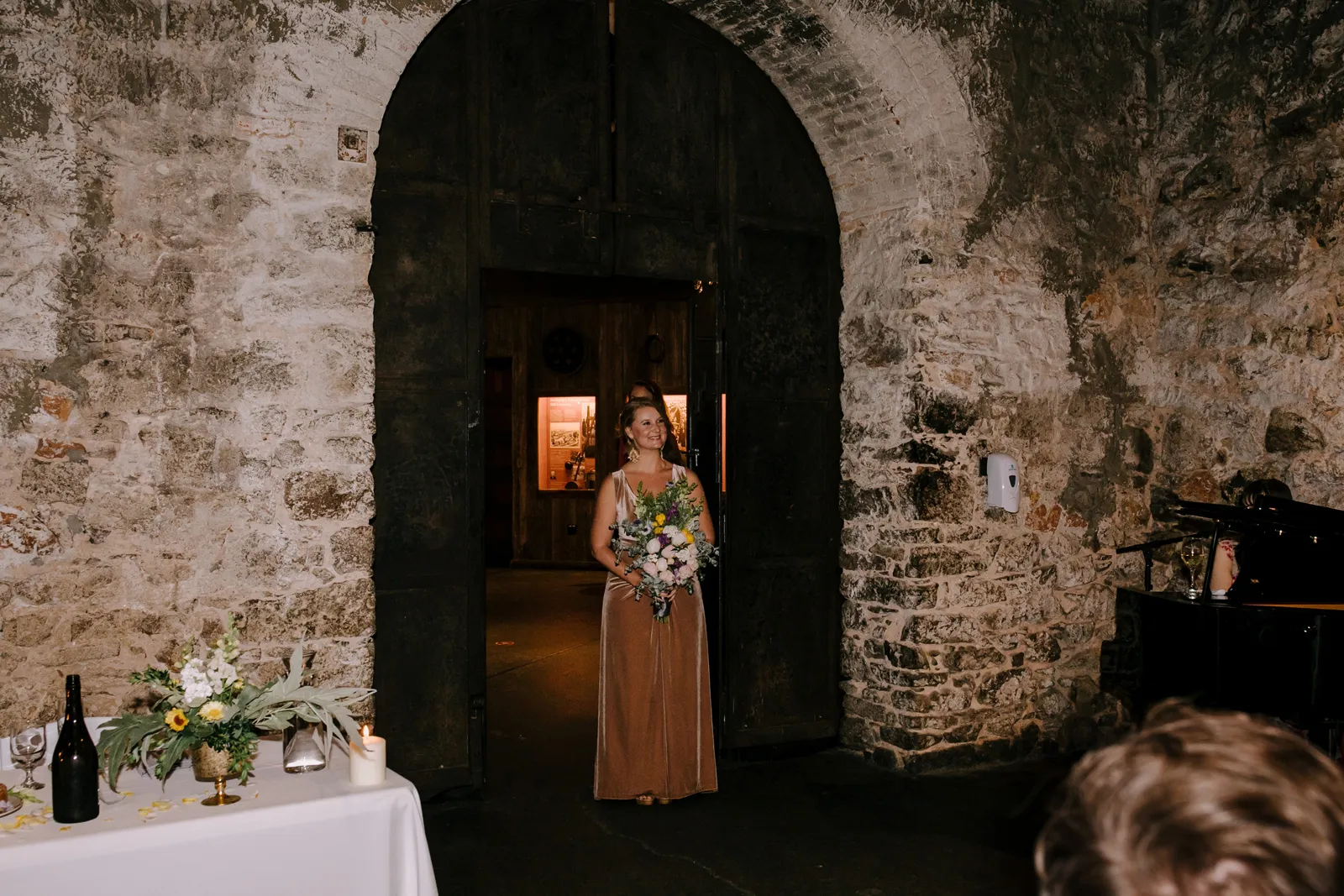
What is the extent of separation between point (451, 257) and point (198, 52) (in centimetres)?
140

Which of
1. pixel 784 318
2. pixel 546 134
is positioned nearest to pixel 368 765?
pixel 546 134

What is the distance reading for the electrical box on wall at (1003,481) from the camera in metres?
5.99

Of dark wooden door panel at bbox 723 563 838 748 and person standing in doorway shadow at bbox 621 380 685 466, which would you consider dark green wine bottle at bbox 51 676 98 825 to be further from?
dark wooden door panel at bbox 723 563 838 748

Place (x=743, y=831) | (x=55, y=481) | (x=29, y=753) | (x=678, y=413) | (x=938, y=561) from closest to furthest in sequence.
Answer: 1. (x=29, y=753)
2. (x=55, y=481)
3. (x=743, y=831)
4. (x=938, y=561)
5. (x=678, y=413)

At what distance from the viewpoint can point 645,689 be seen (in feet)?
16.9

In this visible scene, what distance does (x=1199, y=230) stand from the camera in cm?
643

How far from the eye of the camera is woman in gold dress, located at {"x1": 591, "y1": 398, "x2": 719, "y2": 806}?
5.15m

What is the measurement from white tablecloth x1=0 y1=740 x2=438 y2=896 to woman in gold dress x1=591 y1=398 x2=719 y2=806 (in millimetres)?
2315

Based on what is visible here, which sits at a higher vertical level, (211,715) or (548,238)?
(548,238)

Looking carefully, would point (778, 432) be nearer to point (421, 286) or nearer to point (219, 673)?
point (421, 286)

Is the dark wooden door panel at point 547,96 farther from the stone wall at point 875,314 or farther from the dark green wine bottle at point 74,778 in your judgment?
the dark green wine bottle at point 74,778

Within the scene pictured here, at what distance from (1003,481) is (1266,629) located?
62.3 inches

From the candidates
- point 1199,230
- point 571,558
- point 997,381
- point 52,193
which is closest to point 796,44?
point 997,381

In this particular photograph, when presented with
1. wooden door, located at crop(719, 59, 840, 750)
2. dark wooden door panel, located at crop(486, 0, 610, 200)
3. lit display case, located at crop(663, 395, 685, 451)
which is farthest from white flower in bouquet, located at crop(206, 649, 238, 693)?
lit display case, located at crop(663, 395, 685, 451)
